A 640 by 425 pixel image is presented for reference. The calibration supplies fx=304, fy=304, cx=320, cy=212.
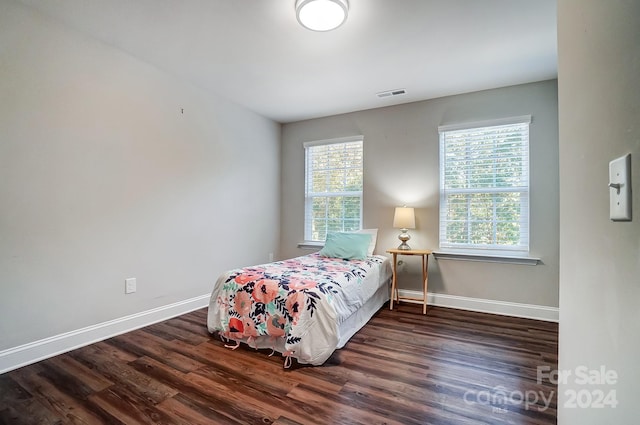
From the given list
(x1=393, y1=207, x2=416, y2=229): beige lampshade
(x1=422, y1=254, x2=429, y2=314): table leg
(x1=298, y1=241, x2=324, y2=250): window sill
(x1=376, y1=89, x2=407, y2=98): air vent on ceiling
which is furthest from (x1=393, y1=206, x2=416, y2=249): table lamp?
(x1=376, y1=89, x2=407, y2=98): air vent on ceiling

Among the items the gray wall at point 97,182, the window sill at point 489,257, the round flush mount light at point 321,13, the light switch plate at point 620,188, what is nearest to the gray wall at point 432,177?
the window sill at point 489,257

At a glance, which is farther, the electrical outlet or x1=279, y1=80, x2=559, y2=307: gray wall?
x1=279, y1=80, x2=559, y2=307: gray wall

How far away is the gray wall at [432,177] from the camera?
3.26m

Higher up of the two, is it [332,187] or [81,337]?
[332,187]

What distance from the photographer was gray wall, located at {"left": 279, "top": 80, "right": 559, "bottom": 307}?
3.26m

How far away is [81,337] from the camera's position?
99.3 inches

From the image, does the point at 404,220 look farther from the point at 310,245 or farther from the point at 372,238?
the point at 310,245

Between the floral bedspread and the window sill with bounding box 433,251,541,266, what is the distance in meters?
1.23

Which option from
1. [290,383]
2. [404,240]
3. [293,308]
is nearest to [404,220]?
[404,240]

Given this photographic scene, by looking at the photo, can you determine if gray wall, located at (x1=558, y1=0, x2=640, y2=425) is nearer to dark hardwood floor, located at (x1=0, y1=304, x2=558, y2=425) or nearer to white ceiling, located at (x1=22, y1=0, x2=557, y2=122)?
dark hardwood floor, located at (x1=0, y1=304, x2=558, y2=425)

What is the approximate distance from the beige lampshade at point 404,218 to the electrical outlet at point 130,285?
9.44 ft

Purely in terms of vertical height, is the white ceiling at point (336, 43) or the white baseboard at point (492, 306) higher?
the white ceiling at point (336, 43)

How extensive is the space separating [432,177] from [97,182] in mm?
3545

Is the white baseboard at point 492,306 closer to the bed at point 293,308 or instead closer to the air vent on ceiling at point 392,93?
the bed at point 293,308
